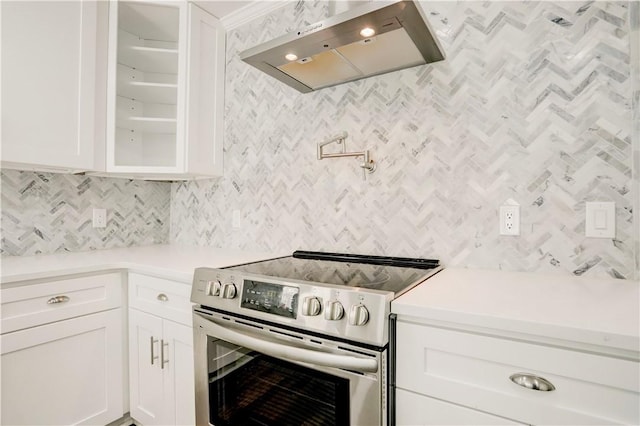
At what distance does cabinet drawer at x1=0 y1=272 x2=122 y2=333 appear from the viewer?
52.6 inches

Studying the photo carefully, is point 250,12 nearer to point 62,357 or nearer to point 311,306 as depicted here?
point 311,306

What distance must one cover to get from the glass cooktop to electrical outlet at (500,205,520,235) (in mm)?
301

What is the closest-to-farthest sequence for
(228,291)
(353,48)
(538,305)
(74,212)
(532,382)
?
(532,382)
(538,305)
(228,291)
(353,48)
(74,212)

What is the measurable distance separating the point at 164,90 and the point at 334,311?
1.87m

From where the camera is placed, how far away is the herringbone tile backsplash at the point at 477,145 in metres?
1.16

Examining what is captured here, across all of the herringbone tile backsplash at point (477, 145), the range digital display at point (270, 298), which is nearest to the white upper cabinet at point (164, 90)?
the herringbone tile backsplash at point (477, 145)

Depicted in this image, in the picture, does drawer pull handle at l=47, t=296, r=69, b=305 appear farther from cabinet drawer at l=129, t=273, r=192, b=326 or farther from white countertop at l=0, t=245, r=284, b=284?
cabinet drawer at l=129, t=273, r=192, b=326

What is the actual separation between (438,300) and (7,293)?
1640mm

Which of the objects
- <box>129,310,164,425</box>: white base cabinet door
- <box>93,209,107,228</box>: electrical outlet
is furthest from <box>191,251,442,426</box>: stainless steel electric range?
<box>93,209,107,228</box>: electrical outlet

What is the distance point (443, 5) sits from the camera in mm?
1449

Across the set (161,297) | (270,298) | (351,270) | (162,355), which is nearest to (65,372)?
(162,355)

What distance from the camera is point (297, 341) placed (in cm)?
104

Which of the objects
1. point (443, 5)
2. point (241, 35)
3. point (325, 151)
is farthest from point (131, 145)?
point (443, 5)

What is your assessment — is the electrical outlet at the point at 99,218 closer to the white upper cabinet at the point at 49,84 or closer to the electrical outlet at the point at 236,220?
the white upper cabinet at the point at 49,84
